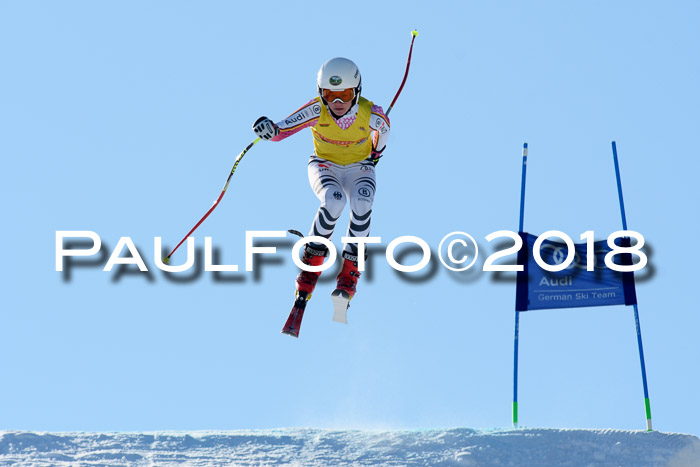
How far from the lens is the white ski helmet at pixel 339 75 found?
16734 millimetres

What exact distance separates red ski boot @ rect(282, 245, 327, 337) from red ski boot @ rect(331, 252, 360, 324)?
300mm

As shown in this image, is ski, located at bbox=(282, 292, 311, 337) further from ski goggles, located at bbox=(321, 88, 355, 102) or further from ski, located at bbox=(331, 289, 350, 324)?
ski goggles, located at bbox=(321, 88, 355, 102)

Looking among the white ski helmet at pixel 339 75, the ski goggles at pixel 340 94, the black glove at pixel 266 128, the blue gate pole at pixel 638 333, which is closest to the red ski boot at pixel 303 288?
the black glove at pixel 266 128

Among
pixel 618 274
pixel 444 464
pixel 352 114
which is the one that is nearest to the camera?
pixel 444 464

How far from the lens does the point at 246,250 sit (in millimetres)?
18281

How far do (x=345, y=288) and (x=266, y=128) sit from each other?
1.98 m

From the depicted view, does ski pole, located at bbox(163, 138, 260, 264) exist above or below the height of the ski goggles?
below

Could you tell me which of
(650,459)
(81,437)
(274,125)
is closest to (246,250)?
(274,125)

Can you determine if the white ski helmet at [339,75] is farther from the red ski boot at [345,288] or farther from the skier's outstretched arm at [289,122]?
the red ski boot at [345,288]

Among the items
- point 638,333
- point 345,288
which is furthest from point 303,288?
point 638,333

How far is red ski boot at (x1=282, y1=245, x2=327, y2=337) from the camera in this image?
16859 millimetres

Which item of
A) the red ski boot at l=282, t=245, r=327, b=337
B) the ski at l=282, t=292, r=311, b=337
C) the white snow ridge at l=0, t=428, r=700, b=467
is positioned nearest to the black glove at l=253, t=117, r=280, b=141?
the red ski boot at l=282, t=245, r=327, b=337

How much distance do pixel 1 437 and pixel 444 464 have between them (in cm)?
431

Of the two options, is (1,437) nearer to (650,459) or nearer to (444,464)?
(444,464)
